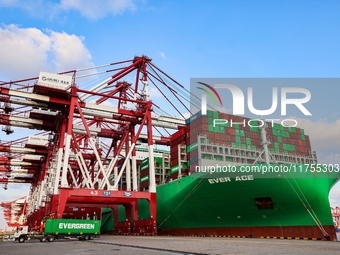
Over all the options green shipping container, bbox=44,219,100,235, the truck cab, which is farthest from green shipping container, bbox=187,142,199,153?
the truck cab

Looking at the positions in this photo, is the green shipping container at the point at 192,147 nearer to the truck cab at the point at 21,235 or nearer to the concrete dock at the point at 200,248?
the concrete dock at the point at 200,248

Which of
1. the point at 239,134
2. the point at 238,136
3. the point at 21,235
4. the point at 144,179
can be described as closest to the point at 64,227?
the point at 21,235

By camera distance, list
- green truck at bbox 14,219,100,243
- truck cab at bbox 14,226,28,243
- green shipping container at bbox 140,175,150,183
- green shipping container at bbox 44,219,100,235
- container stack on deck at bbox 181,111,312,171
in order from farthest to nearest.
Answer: green shipping container at bbox 140,175,150,183 → container stack on deck at bbox 181,111,312,171 → truck cab at bbox 14,226,28,243 → green shipping container at bbox 44,219,100,235 → green truck at bbox 14,219,100,243

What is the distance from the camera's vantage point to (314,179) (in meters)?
22.9

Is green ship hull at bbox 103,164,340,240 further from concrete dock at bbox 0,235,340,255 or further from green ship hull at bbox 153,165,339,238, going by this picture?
concrete dock at bbox 0,235,340,255

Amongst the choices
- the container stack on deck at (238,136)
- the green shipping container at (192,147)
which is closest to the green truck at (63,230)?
the container stack on deck at (238,136)

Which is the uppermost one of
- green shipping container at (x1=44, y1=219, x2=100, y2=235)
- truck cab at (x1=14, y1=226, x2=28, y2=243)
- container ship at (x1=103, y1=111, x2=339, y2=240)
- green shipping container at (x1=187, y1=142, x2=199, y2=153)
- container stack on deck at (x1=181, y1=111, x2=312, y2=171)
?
container stack on deck at (x1=181, y1=111, x2=312, y2=171)

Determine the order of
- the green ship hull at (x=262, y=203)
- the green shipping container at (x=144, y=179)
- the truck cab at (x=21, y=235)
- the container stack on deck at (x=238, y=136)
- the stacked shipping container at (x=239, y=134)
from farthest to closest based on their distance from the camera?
the green shipping container at (x=144, y=179) → the stacked shipping container at (x=239, y=134) → the container stack on deck at (x=238, y=136) → the truck cab at (x=21, y=235) → the green ship hull at (x=262, y=203)

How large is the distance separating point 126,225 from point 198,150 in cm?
1548

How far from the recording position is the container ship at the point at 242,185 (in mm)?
22781

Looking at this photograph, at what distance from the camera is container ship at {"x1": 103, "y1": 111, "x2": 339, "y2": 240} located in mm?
22781

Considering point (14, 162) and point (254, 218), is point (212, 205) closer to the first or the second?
point (254, 218)

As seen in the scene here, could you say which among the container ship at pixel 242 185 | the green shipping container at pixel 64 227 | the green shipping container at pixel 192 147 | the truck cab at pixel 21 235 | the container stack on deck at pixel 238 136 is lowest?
the truck cab at pixel 21 235

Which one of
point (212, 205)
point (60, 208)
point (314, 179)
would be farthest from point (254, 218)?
point (60, 208)
